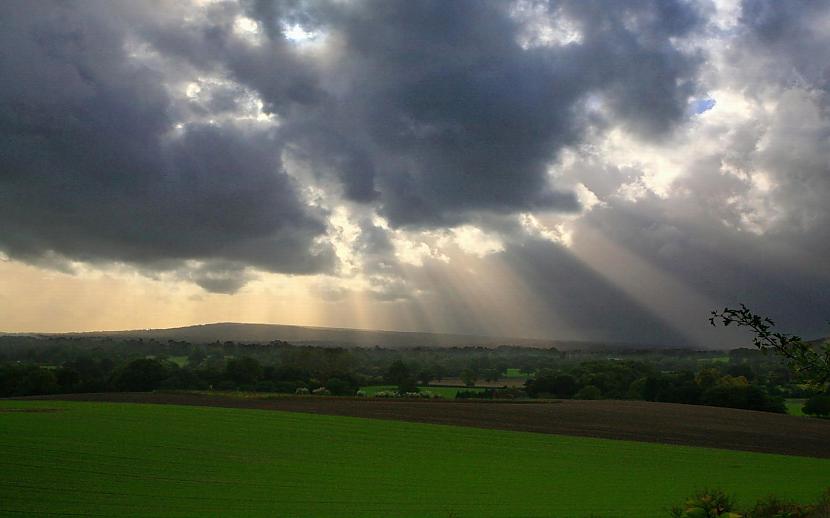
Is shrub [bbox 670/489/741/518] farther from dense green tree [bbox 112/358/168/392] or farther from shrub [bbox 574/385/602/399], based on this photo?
shrub [bbox 574/385/602/399]

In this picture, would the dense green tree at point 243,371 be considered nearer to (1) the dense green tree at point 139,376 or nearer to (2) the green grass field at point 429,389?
(1) the dense green tree at point 139,376

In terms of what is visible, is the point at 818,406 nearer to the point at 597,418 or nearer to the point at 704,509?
the point at 597,418

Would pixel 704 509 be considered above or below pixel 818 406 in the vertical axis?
above

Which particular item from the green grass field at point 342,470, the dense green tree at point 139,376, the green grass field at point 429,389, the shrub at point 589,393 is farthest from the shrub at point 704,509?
the shrub at point 589,393

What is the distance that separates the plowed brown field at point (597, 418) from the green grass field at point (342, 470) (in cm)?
473

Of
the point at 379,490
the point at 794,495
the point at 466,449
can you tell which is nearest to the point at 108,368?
the point at 466,449

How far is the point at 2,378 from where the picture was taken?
85.2 metres

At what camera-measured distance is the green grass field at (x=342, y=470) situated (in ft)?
78.2

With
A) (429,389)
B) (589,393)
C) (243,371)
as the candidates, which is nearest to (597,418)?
(589,393)

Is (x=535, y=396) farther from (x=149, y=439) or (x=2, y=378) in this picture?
(x=2, y=378)

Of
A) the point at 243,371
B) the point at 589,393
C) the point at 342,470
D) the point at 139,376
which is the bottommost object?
the point at 589,393

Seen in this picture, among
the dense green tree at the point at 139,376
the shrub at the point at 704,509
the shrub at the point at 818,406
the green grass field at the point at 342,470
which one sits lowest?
the shrub at the point at 818,406

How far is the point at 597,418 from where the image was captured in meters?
62.0

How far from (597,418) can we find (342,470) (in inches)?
1440
